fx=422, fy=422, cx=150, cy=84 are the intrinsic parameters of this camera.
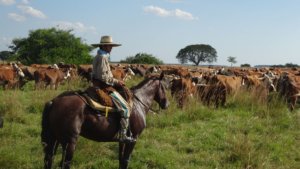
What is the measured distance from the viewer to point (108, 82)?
698cm

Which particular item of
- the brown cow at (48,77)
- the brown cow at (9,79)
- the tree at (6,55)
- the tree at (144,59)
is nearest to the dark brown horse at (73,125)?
the brown cow at (9,79)

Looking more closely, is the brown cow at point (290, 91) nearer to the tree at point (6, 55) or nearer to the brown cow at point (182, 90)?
the brown cow at point (182, 90)

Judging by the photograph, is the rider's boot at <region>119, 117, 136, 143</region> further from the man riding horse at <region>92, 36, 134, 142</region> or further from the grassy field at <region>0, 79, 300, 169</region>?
the grassy field at <region>0, 79, 300, 169</region>

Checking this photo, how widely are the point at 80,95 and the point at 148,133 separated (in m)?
3.82

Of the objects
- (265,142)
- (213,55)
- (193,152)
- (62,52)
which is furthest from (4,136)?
(213,55)

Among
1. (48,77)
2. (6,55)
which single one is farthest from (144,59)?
Result: (48,77)

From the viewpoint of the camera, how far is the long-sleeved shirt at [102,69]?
6930mm

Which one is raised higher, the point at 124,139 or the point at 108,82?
the point at 108,82

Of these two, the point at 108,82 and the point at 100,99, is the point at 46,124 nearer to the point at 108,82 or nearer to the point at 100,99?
the point at 100,99

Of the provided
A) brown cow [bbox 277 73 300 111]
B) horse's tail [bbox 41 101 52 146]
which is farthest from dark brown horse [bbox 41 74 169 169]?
brown cow [bbox 277 73 300 111]

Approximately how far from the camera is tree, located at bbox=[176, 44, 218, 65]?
10932cm

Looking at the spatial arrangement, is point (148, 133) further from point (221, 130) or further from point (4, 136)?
point (4, 136)

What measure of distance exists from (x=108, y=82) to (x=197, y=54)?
104 metres

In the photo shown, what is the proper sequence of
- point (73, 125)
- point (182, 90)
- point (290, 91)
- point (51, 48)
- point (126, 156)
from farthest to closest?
point (51, 48) < point (290, 91) < point (182, 90) < point (126, 156) < point (73, 125)
